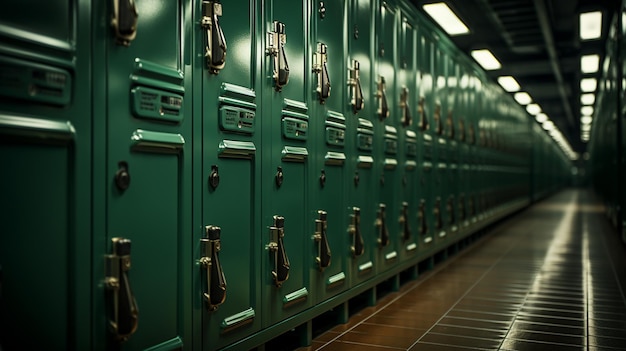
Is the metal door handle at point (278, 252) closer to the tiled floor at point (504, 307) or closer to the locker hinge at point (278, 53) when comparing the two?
the tiled floor at point (504, 307)

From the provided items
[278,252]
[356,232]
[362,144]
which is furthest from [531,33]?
[278,252]

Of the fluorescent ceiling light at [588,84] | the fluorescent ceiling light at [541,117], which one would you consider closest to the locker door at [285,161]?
the fluorescent ceiling light at [588,84]

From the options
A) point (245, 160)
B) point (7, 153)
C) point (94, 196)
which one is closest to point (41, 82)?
point (7, 153)

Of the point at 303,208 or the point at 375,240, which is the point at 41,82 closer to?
the point at 303,208

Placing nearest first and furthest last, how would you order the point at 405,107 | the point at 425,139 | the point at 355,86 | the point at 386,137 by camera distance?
1. the point at 355,86
2. the point at 386,137
3. the point at 405,107
4. the point at 425,139

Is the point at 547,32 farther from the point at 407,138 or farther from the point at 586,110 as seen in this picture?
the point at 586,110

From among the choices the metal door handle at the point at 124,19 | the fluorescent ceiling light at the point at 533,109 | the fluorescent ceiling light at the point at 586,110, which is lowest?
the metal door handle at the point at 124,19

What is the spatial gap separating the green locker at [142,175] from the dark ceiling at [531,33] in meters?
4.26

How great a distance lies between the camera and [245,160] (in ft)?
9.07

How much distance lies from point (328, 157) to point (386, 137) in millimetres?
1227

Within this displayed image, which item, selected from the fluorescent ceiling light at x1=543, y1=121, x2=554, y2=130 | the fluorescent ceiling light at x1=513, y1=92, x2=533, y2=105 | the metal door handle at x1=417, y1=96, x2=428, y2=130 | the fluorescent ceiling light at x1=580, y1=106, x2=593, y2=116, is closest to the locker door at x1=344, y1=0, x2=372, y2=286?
the metal door handle at x1=417, y1=96, x2=428, y2=130

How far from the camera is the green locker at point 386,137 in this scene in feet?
15.0

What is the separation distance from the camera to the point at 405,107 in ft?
17.2

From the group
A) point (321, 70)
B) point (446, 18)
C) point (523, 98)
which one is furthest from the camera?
point (523, 98)
